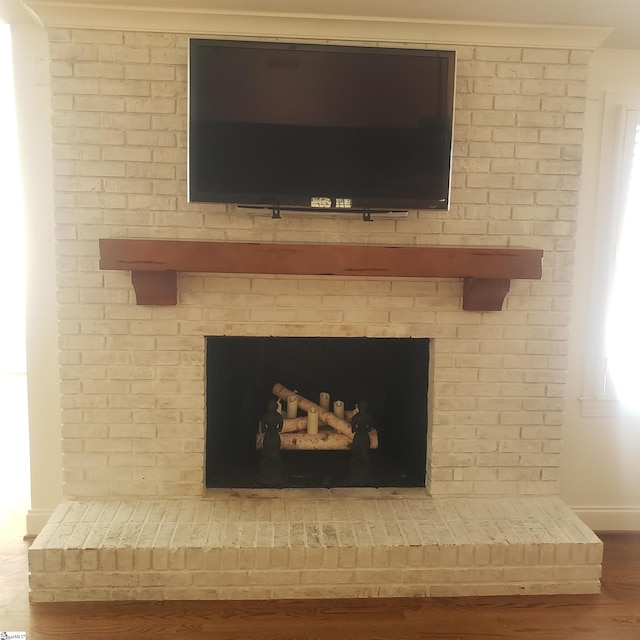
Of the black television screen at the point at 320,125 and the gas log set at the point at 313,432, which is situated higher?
the black television screen at the point at 320,125

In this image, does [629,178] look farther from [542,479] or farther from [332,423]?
[332,423]

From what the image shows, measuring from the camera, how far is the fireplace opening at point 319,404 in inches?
110

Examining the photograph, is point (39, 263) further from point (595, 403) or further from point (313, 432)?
point (595, 403)

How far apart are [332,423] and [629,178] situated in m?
1.71

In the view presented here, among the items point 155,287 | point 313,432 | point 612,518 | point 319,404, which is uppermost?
point 155,287

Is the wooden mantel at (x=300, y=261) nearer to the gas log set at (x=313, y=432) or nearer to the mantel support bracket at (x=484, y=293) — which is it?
the mantel support bracket at (x=484, y=293)

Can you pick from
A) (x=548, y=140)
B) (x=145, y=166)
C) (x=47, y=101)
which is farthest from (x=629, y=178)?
(x=47, y=101)

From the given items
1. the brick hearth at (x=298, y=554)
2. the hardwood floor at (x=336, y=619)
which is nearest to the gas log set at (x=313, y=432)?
the brick hearth at (x=298, y=554)

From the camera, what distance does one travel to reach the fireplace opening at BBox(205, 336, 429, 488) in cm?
280

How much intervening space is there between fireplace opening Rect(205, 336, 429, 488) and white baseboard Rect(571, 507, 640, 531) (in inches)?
32.7

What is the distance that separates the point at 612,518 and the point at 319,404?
147 centimetres

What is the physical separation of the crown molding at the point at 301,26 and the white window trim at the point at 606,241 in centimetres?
37

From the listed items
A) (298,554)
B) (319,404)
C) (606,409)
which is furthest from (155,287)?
(606,409)

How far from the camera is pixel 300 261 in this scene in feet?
7.85
